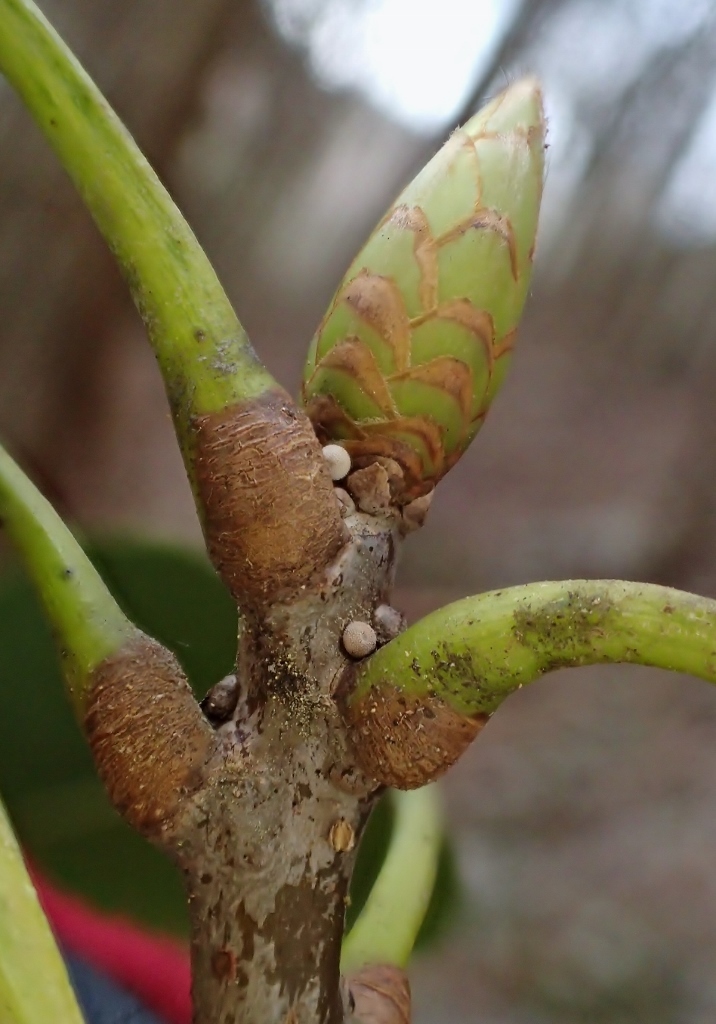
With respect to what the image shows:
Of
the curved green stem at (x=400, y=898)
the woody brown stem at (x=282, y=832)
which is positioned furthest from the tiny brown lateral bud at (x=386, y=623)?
the curved green stem at (x=400, y=898)

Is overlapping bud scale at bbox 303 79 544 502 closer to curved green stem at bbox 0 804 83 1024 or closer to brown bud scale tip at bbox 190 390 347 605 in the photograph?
brown bud scale tip at bbox 190 390 347 605

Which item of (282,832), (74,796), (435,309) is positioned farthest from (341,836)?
(74,796)

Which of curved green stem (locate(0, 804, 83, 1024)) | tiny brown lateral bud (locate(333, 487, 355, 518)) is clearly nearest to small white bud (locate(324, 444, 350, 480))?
tiny brown lateral bud (locate(333, 487, 355, 518))

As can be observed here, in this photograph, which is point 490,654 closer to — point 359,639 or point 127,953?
point 359,639

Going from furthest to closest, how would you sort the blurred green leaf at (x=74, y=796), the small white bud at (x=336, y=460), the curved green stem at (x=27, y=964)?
the blurred green leaf at (x=74, y=796) → the small white bud at (x=336, y=460) → the curved green stem at (x=27, y=964)

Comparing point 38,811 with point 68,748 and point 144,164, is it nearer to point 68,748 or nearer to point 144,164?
point 68,748

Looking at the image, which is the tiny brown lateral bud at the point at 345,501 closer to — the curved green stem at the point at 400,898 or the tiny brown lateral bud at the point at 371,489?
the tiny brown lateral bud at the point at 371,489
